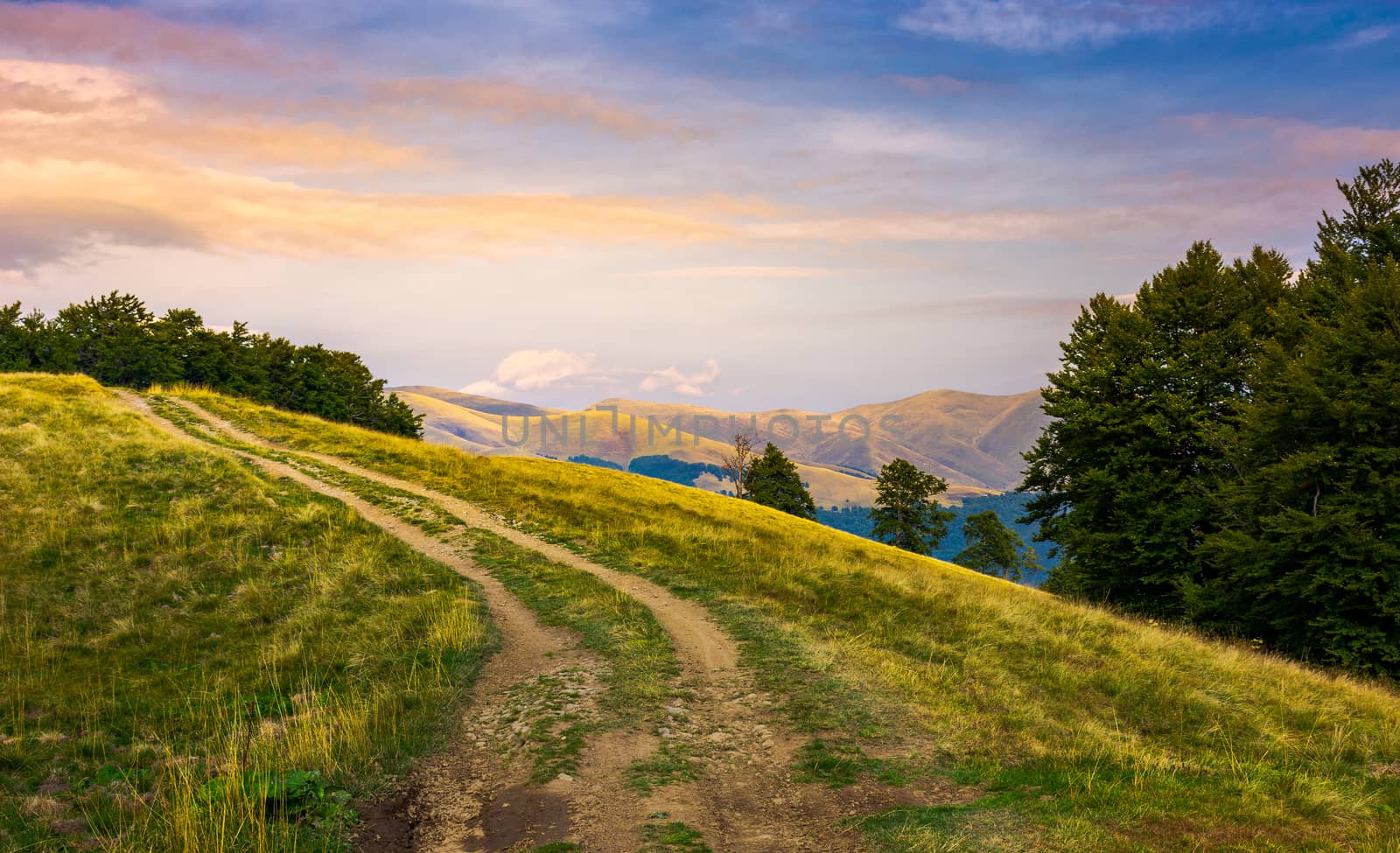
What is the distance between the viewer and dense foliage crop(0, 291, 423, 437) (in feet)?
245

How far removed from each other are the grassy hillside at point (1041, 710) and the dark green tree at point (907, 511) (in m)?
61.4

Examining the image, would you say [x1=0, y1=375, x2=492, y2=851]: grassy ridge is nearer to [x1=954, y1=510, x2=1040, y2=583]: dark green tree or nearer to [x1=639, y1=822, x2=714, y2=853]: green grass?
[x1=639, y1=822, x2=714, y2=853]: green grass

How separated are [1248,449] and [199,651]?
125 ft

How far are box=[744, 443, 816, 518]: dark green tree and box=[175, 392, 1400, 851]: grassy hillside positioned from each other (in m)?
57.6

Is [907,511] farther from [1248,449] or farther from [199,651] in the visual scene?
[199,651]

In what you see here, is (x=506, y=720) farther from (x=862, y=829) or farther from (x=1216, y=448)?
(x=1216, y=448)

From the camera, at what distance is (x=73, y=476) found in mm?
24984

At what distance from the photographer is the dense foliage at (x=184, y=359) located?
74750 millimetres

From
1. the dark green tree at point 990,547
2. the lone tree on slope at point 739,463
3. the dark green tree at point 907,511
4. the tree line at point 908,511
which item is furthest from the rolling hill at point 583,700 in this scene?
the dark green tree at point 990,547

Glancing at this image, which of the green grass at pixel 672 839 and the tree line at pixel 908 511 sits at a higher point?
the green grass at pixel 672 839

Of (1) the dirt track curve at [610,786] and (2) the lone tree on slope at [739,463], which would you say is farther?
(2) the lone tree on slope at [739,463]

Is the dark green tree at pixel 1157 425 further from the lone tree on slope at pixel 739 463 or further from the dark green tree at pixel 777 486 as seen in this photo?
the lone tree on slope at pixel 739 463

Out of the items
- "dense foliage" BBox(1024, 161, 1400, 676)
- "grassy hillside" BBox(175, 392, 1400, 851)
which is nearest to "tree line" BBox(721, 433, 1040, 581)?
"dense foliage" BBox(1024, 161, 1400, 676)

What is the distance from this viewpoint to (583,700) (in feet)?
39.5
